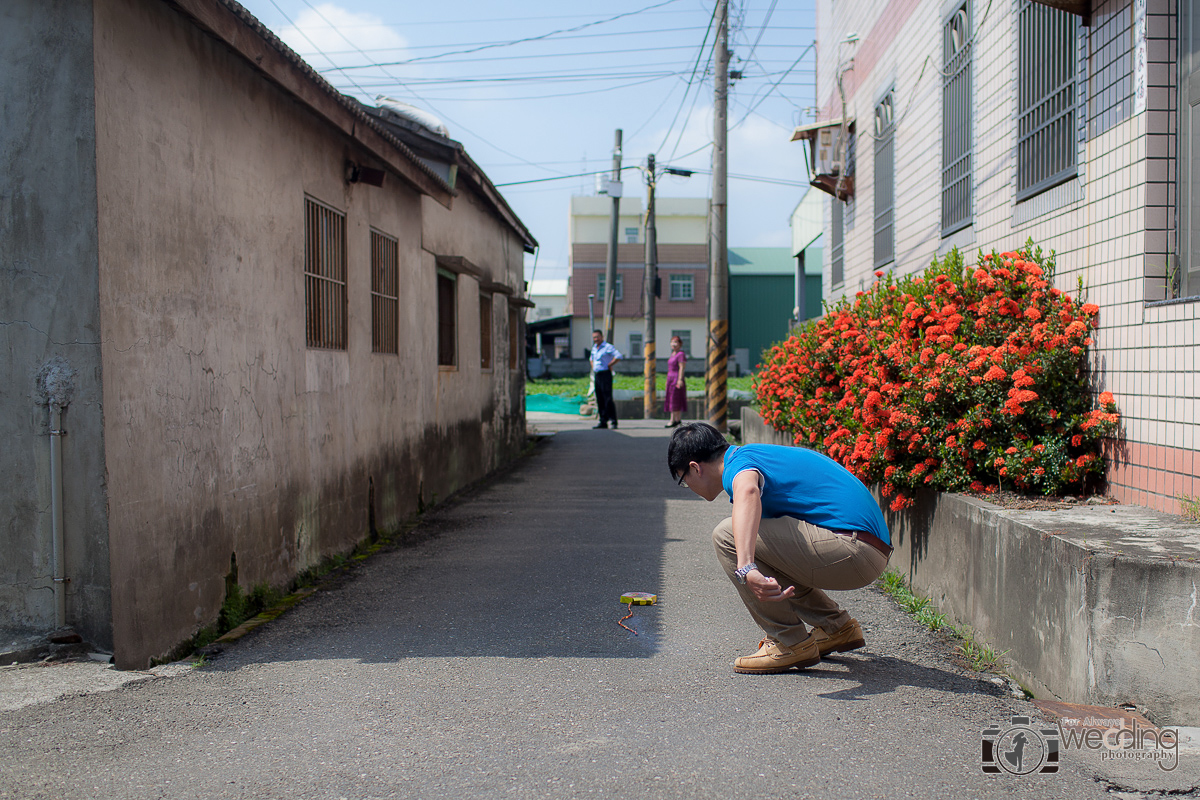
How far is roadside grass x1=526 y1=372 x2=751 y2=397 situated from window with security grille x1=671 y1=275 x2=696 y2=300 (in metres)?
11.1

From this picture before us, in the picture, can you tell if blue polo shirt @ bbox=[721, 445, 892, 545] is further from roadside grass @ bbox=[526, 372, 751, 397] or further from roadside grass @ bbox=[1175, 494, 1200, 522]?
roadside grass @ bbox=[526, 372, 751, 397]

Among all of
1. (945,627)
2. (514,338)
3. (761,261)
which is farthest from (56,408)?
(761,261)

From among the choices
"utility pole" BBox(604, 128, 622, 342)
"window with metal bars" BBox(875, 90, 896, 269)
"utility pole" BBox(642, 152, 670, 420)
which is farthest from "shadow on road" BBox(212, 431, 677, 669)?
"utility pole" BBox(604, 128, 622, 342)

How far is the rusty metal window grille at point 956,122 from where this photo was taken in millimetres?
7848

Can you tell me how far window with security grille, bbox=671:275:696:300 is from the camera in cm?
5059

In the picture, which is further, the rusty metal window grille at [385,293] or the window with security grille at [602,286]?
the window with security grille at [602,286]

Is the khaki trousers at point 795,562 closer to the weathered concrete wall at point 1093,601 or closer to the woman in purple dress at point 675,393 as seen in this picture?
the weathered concrete wall at point 1093,601

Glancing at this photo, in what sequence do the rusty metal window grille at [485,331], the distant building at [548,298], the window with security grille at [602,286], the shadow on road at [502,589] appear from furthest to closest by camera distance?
1. the distant building at [548,298]
2. the window with security grille at [602,286]
3. the rusty metal window grille at [485,331]
4. the shadow on road at [502,589]

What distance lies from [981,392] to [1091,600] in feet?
6.17

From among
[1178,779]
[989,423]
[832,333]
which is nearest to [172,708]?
[1178,779]

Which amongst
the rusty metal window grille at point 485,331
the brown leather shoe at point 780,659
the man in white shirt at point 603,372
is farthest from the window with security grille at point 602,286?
the brown leather shoe at point 780,659

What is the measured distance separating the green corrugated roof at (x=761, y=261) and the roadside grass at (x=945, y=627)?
1788 inches

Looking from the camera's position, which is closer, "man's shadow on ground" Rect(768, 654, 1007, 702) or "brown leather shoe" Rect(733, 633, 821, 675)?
"man's shadow on ground" Rect(768, 654, 1007, 702)

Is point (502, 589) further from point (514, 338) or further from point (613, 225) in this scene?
point (613, 225)
